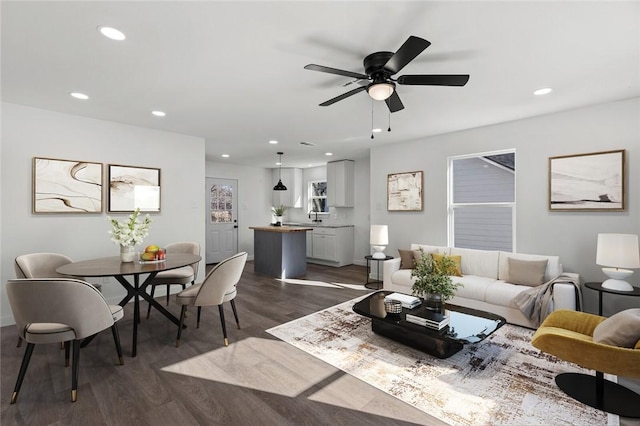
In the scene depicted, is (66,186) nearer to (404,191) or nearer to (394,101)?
(394,101)

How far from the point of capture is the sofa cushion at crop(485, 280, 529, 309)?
345 centimetres

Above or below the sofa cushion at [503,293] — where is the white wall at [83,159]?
above

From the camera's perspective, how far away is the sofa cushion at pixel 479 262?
4133 millimetres

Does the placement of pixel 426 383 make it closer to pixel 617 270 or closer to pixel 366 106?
pixel 617 270

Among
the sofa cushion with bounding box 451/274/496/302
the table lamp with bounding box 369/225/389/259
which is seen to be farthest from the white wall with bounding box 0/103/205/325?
the sofa cushion with bounding box 451/274/496/302

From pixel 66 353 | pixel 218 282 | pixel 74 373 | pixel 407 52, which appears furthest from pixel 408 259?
pixel 66 353

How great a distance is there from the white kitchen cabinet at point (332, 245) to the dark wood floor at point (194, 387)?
12.9ft

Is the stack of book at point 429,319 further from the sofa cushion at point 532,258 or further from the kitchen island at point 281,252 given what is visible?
the kitchen island at point 281,252

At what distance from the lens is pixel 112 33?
6.97 ft

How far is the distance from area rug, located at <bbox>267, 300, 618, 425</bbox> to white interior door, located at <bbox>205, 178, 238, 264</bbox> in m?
4.78

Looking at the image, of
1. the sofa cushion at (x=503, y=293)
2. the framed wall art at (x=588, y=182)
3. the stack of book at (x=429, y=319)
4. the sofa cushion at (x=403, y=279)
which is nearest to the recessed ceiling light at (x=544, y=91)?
the framed wall art at (x=588, y=182)

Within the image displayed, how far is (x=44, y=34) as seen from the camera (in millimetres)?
2141

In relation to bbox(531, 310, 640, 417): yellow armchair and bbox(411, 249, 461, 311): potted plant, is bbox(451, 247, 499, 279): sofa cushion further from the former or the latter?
bbox(531, 310, 640, 417): yellow armchair

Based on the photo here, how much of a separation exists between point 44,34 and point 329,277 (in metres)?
5.13
